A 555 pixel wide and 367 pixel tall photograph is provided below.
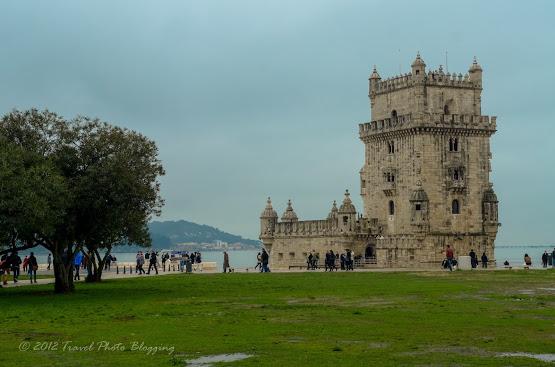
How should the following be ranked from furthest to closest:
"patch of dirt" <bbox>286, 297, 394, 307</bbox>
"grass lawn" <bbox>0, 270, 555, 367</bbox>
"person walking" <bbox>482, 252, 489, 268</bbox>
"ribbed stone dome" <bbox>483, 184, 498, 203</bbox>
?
"ribbed stone dome" <bbox>483, 184, 498, 203</bbox> < "person walking" <bbox>482, 252, 489, 268</bbox> < "patch of dirt" <bbox>286, 297, 394, 307</bbox> < "grass lawn" <bbox>0, 270, 555, 367</bbox>

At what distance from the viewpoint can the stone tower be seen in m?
84.1

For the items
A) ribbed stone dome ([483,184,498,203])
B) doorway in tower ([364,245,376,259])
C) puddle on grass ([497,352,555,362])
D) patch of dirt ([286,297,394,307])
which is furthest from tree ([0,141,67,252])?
ribbed stone dome ([483,184,498,203])

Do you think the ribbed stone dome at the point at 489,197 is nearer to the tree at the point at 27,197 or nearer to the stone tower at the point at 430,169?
the stone tower at the point at 430,169

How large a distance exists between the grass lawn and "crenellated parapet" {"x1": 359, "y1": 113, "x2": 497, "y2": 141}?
1520 inches

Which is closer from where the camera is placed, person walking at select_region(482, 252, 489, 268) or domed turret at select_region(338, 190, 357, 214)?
person walking at select_region(482, 252, 489, 268)

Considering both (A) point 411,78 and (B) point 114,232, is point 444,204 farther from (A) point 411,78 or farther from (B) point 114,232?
(B) point 114,232

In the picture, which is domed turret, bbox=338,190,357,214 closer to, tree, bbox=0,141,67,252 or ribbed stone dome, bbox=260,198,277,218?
ribbed stone dome, bbox=260,198,277,218

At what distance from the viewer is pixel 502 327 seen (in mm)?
27656

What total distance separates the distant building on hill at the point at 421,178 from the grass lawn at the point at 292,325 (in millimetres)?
36805

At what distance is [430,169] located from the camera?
279 feet

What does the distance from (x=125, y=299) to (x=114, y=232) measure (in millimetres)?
8260

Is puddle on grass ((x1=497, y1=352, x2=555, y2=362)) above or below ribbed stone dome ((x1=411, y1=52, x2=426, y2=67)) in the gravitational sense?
below

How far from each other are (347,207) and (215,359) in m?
Result: 66.1

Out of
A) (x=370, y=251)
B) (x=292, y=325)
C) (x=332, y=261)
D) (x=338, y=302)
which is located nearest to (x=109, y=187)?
(x=338, y=302)
